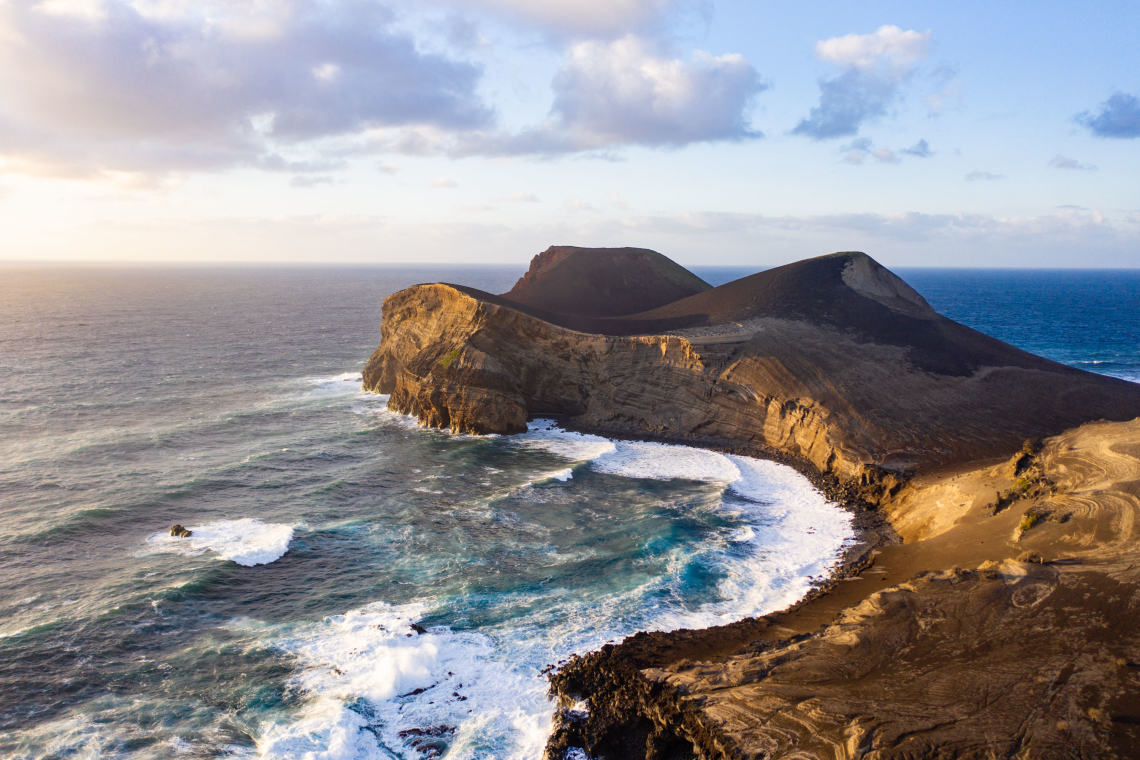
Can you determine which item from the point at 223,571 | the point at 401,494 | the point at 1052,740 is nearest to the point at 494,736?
the point at 1052,740

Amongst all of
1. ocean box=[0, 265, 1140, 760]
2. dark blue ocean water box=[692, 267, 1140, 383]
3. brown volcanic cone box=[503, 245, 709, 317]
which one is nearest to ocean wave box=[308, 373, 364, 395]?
ocean box=[0, 265, 1140, 760]

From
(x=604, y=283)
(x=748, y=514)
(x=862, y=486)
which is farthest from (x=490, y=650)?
(x=604, y=283)

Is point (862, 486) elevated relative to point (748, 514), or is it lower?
elevated

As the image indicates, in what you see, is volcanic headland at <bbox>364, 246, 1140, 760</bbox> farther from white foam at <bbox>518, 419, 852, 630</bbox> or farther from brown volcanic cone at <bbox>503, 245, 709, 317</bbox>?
white foam at <bbox>518, 419, 852, 630</bbox>

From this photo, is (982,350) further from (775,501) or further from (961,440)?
(775,501)

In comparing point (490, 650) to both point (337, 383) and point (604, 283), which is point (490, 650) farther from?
point (604, 283)
